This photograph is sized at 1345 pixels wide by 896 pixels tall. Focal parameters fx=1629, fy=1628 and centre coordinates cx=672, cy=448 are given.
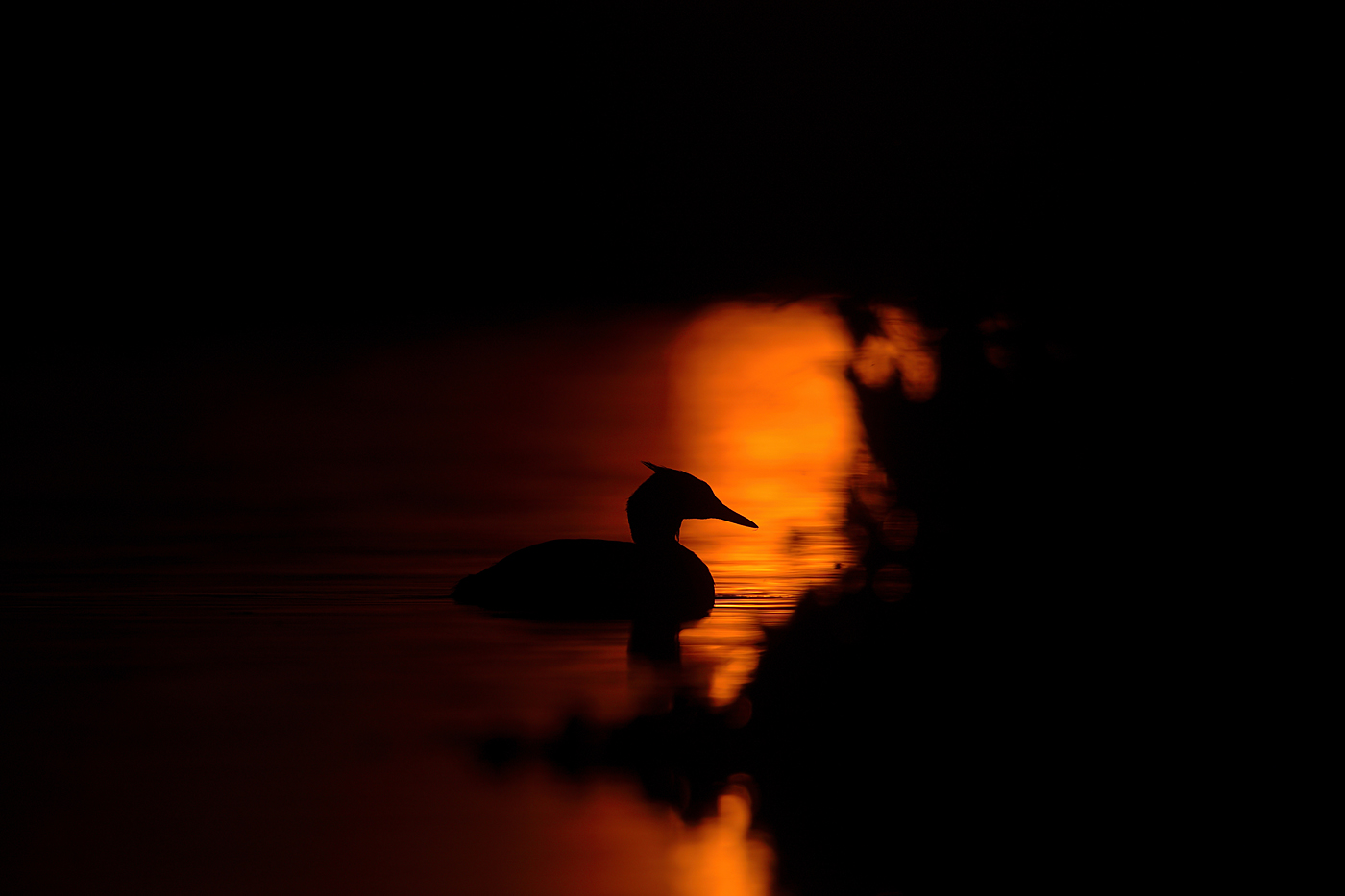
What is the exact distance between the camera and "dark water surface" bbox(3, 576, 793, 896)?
5.38m

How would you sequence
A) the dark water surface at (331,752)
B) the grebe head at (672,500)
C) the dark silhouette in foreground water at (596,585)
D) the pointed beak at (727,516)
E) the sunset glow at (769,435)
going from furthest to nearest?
1. the pointed beak at (727,516)
2. the grebe head at (672,500)
3. the sunset glow at (769,435)
4. the dark silhouette in foreground water at (596,585)
5. the dark water surface at (331,752)

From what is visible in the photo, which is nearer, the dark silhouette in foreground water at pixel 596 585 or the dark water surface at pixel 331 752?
the dark water surface at pixel 331 752

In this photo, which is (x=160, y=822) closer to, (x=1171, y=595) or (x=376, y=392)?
(x=1171, y=595)

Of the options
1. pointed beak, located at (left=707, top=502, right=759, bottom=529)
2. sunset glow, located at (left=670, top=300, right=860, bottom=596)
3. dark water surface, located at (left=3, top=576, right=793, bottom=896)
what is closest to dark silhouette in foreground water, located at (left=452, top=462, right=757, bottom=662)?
dark water surface, located at (left=3, top=576, right=793, bottom=896)

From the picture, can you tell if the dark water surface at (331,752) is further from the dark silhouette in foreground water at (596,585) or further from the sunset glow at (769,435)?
the sunset glow at (769,435)

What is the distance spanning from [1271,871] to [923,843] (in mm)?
1107

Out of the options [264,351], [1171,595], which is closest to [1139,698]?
[1171,595]

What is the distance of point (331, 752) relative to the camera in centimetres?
684

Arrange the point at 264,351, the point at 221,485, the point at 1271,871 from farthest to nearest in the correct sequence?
the point at 264,351 < the point at 221,485 < the point at 1271,871

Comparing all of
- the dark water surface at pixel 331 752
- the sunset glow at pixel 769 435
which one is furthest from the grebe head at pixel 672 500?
the dark water surface at pixel 331 752

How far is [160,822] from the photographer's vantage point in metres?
5.81

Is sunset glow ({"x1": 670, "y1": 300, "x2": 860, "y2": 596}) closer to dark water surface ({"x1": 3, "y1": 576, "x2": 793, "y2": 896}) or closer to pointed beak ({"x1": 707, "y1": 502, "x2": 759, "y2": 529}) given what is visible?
pointed beak ({"x1": 707, "y1": 502, "x2": 759, "y2": 529})

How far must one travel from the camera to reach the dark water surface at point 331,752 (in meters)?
5.38

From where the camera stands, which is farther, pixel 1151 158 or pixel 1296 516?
pixel 1151 158
